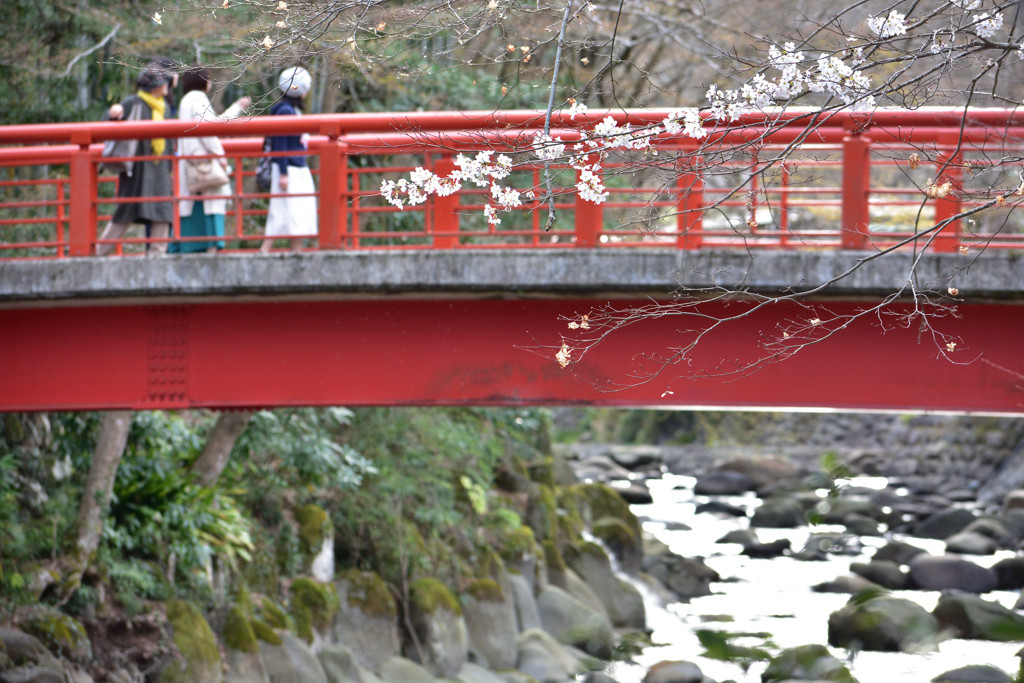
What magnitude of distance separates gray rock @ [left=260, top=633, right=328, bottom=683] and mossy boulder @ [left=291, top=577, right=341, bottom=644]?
556 mm

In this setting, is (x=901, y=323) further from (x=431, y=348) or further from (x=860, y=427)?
(x=860, y=427)

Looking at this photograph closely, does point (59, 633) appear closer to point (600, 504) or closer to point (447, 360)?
point (447, 360)

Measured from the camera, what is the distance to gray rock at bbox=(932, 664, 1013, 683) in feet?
45.1

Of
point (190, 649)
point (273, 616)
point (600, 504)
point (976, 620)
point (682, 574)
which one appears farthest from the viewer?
point (600, 504)

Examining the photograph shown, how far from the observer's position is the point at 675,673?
1459 cm

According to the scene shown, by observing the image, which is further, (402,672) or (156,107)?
(402,672)

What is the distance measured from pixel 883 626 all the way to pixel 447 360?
10.2 meters

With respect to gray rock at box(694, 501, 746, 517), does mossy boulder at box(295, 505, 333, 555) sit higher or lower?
higher

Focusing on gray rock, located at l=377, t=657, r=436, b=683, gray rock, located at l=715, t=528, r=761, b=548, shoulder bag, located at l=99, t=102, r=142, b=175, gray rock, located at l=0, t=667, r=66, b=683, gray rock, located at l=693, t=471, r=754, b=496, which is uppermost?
shoulder bag, located at l=99, t=102, r=142, b=175

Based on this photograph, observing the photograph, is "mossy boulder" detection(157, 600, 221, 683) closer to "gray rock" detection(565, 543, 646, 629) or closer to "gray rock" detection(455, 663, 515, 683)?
"gray rock" detection(455, 663, 515, 683)

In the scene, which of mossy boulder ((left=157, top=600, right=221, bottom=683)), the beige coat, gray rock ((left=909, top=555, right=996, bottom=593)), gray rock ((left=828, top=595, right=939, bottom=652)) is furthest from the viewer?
gray rock ((left=909, top=555, right=996, bottom=593))

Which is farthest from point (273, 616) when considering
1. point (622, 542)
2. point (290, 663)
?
point (622, 542)

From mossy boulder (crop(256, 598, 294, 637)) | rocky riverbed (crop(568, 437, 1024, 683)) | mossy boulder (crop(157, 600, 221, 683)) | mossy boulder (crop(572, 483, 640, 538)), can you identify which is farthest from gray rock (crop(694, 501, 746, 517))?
mossy boulder (crop(157, 600, 221, 683))

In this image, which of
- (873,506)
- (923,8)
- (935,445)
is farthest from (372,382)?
(935,445)
